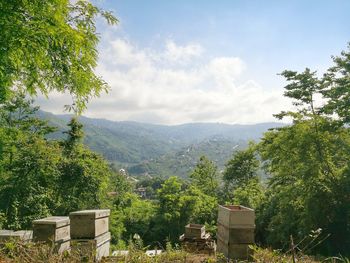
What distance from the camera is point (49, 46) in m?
6.77

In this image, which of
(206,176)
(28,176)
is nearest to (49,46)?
(28,176)

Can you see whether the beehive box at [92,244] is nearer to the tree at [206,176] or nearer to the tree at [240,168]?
the tree at [240,168]

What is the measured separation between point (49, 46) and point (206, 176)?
49853mm

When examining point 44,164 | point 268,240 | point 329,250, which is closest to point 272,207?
point 268,240

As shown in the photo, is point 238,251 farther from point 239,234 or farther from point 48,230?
point 48,230

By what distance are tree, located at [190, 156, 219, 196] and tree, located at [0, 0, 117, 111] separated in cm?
4485

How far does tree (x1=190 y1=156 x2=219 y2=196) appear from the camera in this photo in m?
53.4

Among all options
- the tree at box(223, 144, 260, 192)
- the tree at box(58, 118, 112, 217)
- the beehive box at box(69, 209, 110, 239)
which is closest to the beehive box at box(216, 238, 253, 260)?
the beehive box at box(69, 209, 110, 239)

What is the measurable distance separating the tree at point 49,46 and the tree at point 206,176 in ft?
147

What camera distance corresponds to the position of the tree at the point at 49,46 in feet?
19.7

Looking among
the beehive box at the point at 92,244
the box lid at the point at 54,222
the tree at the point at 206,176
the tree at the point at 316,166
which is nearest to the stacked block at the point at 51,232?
the box lid at the point at 54,222

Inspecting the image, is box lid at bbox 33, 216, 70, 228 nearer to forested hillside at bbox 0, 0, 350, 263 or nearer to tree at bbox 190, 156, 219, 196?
forested hillside at bbox 0, 0, 350, 263

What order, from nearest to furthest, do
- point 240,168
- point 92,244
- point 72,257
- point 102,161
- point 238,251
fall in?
point 72,257 < point 92,244 < point 238,251 < point 102,161 < point 240,168

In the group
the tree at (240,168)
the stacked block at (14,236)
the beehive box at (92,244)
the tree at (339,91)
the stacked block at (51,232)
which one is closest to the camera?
→ the stacked block at (51,232)
